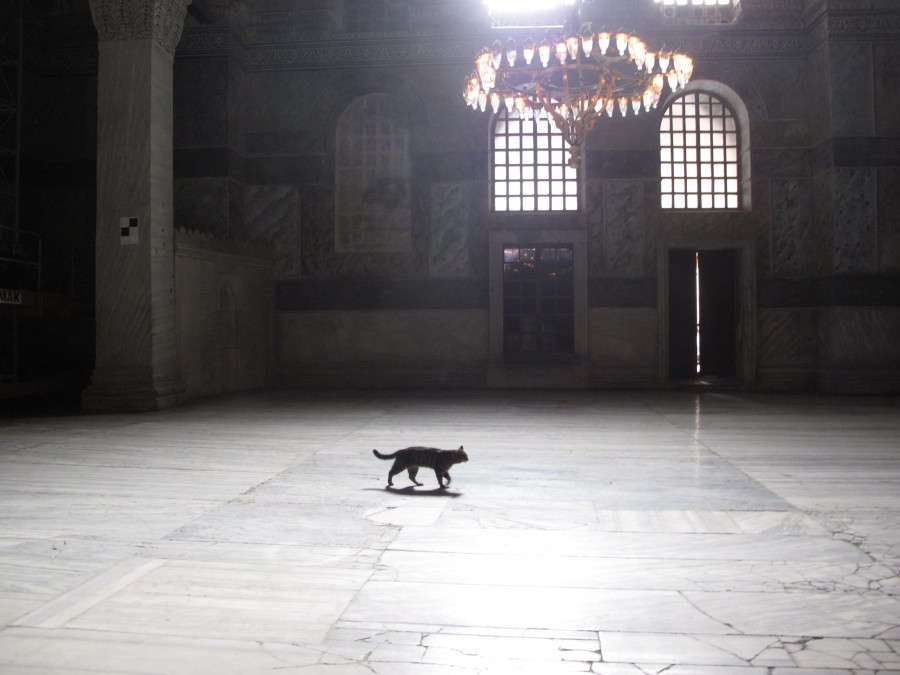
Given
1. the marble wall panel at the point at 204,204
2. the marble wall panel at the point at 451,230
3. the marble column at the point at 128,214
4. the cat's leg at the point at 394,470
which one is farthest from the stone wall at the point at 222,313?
the cat's leg at the point at 394,470

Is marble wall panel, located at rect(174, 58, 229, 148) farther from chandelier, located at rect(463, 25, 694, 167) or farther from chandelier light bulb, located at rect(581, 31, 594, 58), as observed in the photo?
chandelier light bulb, located at rect(581, 31, 594, 58)

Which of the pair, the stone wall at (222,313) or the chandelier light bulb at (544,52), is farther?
the stone wall at (222,313)

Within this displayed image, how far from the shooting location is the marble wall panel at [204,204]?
47.3 feet

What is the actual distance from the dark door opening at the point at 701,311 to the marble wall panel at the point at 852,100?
2936 mm

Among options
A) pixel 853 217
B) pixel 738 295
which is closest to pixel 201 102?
pixel 738 295

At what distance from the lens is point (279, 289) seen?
49.0ft

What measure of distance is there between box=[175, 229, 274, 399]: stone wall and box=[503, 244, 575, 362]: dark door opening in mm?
4724

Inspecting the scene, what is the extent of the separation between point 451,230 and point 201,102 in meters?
5.42

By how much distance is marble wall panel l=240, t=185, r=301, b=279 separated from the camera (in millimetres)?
14969

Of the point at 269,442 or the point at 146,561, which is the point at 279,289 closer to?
the point at 269,442

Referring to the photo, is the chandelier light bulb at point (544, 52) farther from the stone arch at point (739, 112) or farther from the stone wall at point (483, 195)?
the stone arch at point (739, 112)

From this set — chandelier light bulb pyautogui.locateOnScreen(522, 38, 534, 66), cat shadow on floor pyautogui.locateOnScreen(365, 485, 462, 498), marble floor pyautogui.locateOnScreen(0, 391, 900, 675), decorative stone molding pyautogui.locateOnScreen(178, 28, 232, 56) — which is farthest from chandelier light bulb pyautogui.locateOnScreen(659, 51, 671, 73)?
decorative stone molding pyautogui.locateOnScreen(178, 28, 232, 56)

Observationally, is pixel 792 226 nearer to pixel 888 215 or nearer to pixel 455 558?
pixel 888 215

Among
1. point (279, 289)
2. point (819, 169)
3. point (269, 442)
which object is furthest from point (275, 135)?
point (819, 169)
